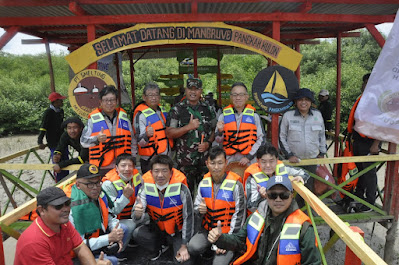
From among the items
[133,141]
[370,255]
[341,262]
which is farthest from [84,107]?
[341,262]

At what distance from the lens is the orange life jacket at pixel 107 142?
3.83m

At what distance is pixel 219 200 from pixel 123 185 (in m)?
1.20

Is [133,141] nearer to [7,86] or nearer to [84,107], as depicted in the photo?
[84,107]

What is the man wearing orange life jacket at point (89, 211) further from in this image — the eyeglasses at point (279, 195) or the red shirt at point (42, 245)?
the eyeglasses at point (279, 195)

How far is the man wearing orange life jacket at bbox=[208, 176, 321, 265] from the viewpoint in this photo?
224 cm

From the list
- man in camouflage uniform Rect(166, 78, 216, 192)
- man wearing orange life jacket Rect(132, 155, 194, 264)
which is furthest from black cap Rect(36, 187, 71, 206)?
man in camouflage uniform Rect(166, 78, 216, 192)

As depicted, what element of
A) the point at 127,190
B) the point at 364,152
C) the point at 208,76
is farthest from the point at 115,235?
the point at 208,76

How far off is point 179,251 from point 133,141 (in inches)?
65.9

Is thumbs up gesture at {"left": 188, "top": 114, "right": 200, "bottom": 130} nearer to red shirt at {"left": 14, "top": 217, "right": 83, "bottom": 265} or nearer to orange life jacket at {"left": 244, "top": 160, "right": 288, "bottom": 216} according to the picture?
orange life jacket at {"left": 244, "top": 160, "right": 288, "bottom": 216}

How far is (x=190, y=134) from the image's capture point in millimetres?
4020

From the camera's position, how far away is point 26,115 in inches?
842

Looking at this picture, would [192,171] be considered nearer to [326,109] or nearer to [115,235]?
[115,235]

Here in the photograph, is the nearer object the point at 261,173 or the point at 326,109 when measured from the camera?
the point at 261,173

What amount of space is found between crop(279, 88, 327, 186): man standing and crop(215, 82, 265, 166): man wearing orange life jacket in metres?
0.46
